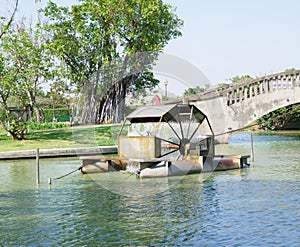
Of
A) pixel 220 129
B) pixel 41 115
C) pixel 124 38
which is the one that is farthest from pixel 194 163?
pixel 41 115

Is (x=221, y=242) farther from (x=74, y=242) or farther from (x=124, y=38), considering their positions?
(x=124, y=38)

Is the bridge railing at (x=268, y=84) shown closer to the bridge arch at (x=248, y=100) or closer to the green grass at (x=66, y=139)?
the bridge arch at (x=248, y=100)

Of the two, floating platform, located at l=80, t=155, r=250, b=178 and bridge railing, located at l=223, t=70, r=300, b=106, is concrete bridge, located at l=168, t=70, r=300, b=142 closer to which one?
bridge railing, located at l=223, t=70, r=300, b=106

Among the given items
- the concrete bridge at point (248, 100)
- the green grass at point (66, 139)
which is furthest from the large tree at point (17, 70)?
the concrete bridge at point (248, 100)

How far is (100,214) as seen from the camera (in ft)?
43.3

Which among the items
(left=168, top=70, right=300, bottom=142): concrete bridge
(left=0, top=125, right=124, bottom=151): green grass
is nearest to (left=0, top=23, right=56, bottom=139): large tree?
(left=0, top=125, right=124, bottom=151): green grass

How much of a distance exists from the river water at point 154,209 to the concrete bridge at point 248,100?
1485 centimetres

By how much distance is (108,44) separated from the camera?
43250 mm

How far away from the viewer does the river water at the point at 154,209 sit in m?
10.9

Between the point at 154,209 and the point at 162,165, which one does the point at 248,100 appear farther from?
the point at 154,209

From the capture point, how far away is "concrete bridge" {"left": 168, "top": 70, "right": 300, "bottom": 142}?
115 feet

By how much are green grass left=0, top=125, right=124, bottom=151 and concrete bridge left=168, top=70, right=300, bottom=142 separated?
6224mm

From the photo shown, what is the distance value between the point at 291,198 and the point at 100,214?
17.2ft

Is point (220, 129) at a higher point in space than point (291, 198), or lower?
higher
